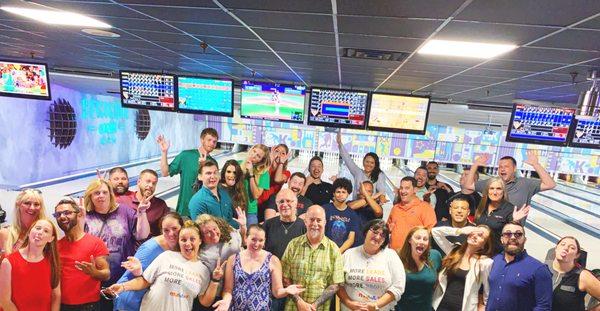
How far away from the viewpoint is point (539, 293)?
229cm

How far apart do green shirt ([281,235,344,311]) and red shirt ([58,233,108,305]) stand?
1.24 m

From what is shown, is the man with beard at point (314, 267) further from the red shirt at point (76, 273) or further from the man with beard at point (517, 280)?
the red shirt at point (76, 273)

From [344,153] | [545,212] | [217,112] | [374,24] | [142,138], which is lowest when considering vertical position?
[545,212]

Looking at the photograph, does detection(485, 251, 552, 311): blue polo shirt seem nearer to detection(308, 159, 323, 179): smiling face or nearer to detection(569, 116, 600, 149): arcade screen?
detection(308, 159, 323, 179): smiling face

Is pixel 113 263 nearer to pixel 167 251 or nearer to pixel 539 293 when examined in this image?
pixel 167 251

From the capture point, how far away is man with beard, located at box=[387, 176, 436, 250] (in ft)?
10.8

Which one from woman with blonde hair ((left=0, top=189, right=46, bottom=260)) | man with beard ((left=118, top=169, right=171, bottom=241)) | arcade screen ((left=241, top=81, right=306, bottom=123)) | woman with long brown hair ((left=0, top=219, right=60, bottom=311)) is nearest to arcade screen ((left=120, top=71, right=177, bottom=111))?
arcade screen ((left=241, top=81, right=306, bottom=123))

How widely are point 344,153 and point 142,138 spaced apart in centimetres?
1051

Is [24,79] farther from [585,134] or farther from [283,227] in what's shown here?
[585,134]

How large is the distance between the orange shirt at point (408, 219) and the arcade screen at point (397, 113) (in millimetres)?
1719

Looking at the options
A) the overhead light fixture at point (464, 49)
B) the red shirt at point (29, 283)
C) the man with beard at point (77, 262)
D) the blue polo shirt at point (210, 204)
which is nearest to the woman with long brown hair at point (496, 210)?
the overhead light fixture at point (464, 49)

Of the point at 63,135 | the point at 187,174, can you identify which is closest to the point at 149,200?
the point at 187,174

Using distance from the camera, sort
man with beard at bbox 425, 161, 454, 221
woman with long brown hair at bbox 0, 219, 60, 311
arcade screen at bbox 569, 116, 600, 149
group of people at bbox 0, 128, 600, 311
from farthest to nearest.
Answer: arcade screen at bbox 569, 116, 600, 149 < man with beard at bbox 425, 161, 454, 221 < group of people at bbox 0, 128, 600, 311 < woman with long brown hair at bbox 0, 219, 60, 311

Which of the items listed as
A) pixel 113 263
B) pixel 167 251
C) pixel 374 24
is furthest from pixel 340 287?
pixel 374 24
